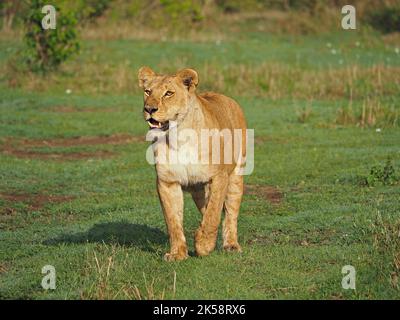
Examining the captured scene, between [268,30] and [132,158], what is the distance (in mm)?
15045

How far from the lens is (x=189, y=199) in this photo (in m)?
9.68

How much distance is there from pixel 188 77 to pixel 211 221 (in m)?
1.07

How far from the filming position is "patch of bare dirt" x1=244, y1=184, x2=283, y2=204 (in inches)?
377

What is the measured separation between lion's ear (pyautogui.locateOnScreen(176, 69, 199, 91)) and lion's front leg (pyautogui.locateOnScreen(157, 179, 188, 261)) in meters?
0.75

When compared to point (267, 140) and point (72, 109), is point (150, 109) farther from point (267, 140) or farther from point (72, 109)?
point (72, 109)

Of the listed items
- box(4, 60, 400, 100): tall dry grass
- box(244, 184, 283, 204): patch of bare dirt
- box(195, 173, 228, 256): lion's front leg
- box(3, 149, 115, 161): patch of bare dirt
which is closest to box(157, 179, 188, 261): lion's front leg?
box(195, 173, 228, 256): lion's front leg

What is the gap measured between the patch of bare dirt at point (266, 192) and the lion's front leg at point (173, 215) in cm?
273

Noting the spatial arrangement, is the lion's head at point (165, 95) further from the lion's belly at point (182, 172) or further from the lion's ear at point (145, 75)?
the lion's belly at point (182, 172)

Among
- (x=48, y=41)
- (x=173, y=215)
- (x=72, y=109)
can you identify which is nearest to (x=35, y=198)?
(x=173, y=215)

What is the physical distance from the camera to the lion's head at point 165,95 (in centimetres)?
661

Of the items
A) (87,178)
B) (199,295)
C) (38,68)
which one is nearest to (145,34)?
(38,68)

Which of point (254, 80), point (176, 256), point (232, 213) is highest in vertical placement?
point (232, 213)

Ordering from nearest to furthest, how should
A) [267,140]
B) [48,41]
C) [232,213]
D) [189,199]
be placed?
[232,213], [189,199], [267,140], [48,41]

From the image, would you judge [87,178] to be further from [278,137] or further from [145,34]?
[145,34]
